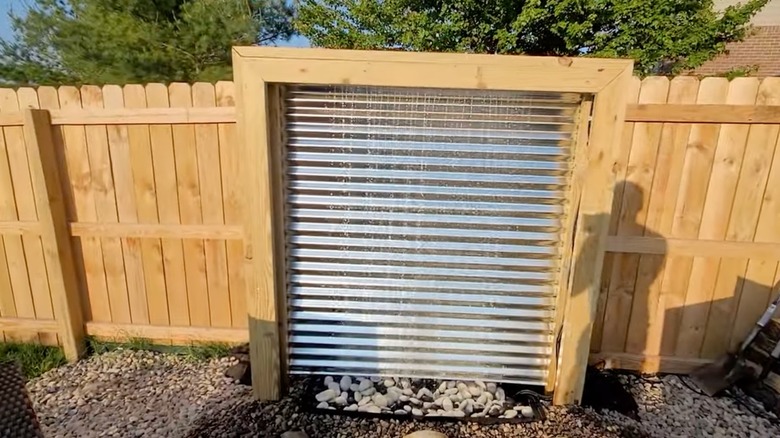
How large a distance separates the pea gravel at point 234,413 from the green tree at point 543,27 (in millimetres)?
7535

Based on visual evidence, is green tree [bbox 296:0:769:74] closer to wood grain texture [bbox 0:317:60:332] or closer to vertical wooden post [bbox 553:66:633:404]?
vertical wooden post [bbox 553:66:633:404]

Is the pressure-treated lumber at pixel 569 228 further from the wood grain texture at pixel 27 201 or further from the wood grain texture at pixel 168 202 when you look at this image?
the wood grain texture at pixel 27 201

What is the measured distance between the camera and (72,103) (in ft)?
8.46

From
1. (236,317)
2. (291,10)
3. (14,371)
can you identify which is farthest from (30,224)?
(291,10)

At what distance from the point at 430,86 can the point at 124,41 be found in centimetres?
686

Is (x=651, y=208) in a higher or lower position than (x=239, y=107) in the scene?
lower

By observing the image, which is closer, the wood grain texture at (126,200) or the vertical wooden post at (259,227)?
the vertical wooden post at (259,227)

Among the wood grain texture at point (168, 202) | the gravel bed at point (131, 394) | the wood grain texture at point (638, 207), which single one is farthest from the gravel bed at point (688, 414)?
the wood grain texture at point (168, 202)

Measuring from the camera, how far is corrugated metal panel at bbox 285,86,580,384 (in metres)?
2.09

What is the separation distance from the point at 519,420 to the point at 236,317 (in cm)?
195

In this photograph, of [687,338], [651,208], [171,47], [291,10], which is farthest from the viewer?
[291,10]

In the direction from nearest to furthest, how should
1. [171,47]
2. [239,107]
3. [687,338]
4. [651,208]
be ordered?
1. [239,107]
2. [651,208]
3. [687,338]
4. [171,47]

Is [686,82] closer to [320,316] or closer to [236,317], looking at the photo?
[320,316]

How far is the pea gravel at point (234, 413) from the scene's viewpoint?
84.0 inches
